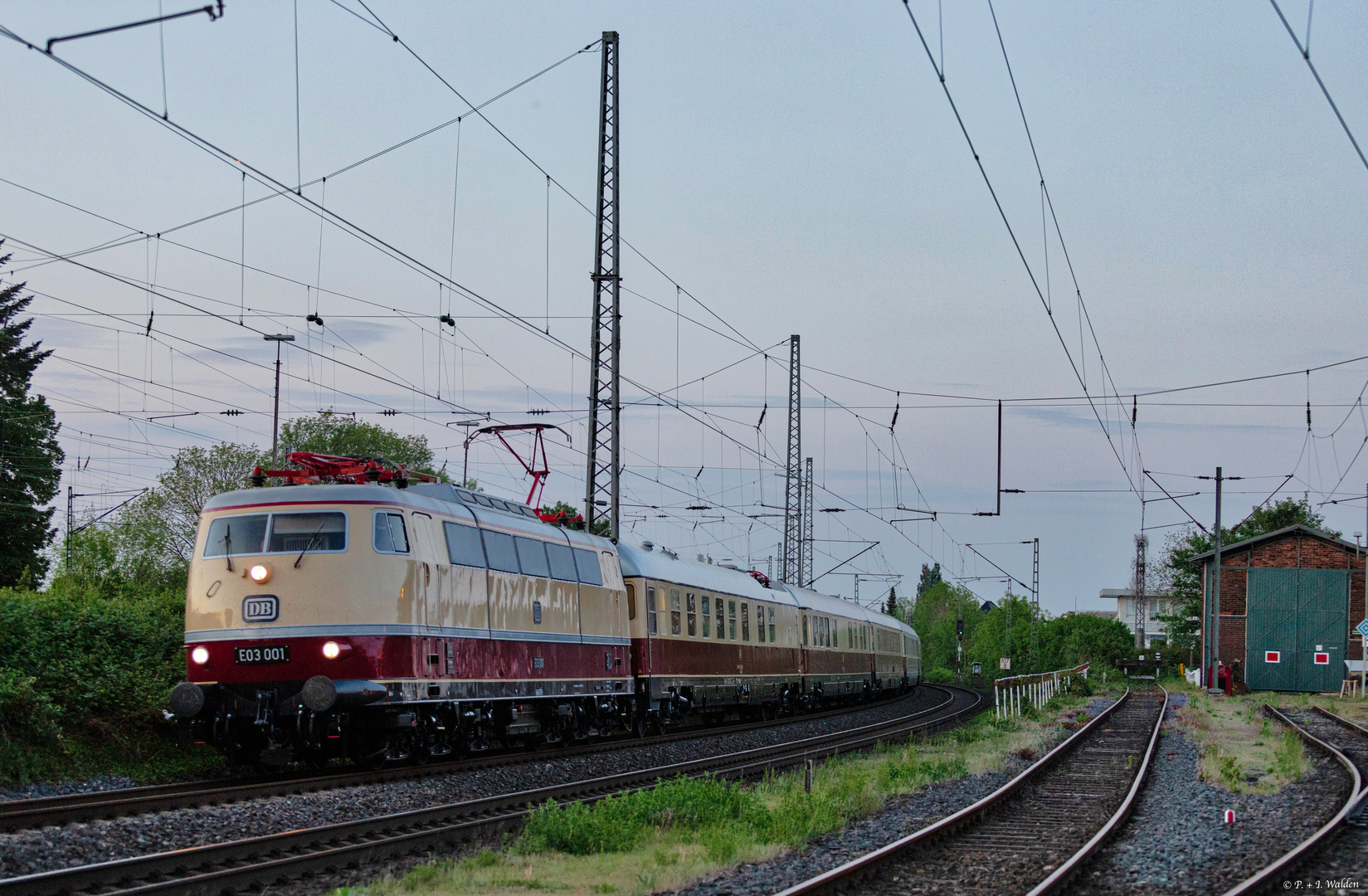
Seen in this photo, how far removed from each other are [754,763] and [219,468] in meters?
41.5

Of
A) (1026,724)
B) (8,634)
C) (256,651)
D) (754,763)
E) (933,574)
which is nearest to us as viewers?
(256,651)

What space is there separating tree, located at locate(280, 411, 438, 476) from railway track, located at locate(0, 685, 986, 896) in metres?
46.7

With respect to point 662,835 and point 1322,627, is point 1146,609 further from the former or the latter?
point 662,835

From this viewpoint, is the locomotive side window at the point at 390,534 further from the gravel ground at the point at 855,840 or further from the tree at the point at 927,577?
the tree at the point at 927,577

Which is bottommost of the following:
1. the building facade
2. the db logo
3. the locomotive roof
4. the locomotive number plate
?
the building facade

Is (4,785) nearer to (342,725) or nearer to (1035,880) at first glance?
(342,725)

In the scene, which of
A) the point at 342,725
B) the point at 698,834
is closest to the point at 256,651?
the point at 342,725

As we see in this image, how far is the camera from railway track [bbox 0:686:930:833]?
38.0ft

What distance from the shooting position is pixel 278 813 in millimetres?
12633

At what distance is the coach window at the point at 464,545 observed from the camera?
17297 millimetres

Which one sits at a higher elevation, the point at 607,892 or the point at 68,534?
the point at 68,534

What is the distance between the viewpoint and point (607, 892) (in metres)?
10.0

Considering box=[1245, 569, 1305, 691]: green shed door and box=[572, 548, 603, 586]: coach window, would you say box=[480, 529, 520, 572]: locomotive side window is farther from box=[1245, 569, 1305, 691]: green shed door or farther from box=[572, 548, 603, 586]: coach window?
box=[1245, 569, 1305, 691]: green shed door

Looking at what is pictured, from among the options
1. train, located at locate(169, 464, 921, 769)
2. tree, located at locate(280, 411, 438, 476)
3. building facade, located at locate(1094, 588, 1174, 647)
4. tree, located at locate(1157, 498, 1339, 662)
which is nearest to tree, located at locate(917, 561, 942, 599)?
building facade, located at locate(1094, 588, 1174, 647)
